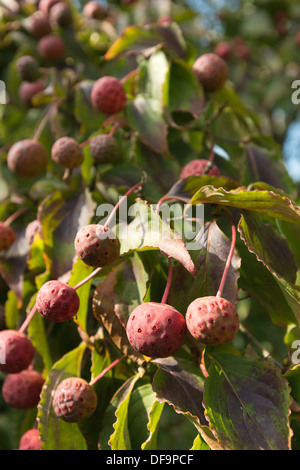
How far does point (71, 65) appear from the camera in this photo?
5.18 ft

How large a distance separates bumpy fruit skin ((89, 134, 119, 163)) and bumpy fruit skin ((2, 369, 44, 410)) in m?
0.45

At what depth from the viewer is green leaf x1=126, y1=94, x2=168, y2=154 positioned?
3.38 feet

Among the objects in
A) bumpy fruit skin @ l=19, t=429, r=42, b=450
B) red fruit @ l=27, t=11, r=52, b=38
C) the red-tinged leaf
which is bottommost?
bumpy fruit skin @ l=19, t=429, r=42, b=450

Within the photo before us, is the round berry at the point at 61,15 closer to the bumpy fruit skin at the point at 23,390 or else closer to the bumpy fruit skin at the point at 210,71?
the bumpy fruit skin at the point at 210,71

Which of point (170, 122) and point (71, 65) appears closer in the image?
point (170, 122)

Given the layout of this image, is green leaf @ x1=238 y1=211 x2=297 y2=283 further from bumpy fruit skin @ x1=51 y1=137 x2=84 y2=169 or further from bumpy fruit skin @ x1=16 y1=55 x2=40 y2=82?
bumpy fruit skin @ x1=16 y1=55 x2=40 y2=82

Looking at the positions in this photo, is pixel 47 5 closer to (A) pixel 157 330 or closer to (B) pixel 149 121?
(B) pixel 149 121

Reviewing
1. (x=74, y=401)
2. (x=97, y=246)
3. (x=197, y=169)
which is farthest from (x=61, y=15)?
(x=74, y=401)

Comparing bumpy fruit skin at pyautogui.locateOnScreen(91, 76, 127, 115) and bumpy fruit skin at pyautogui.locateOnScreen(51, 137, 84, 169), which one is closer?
bumpy fruit skin at pyautogui.locateOnScreen(51, 137, 84, 169)

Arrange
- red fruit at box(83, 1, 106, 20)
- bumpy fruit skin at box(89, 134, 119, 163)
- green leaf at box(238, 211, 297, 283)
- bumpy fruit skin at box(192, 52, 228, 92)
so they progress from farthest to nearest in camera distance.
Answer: red fruit at box(83, 1, 106, 20)
bumpy fruit skin at box(192, 52, 228, 92)
bumpy fruit skin at box(89, 134, 119, 163)
green leaf at box(238, 211, 297, 283)

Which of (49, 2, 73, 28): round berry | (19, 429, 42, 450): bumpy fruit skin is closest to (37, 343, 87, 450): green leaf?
(19, 429, 42, 450): bumpy fruit skin

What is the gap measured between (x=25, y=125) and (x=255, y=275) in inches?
39.6
